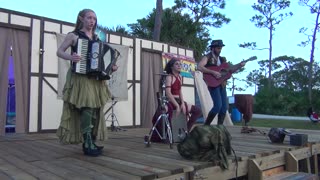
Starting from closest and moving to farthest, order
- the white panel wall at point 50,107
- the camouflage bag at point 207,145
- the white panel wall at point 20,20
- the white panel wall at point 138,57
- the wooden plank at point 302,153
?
the camouflage bag at point 207,145, the wooden plank at point 302,153, the white panel wall at point 20,20, the white panel wall at point 50,107, the white panel wall at point 138,57

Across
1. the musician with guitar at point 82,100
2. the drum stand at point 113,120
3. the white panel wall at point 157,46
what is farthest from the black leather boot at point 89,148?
the white panel wall at point 157,46

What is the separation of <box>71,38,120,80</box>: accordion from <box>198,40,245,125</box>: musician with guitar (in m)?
1.93

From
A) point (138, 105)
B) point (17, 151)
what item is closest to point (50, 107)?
point (138, 105)

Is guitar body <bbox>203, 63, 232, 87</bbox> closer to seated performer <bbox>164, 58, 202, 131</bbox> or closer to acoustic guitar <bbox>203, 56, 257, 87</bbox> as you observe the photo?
acoustic guitar <bbox>203, 56, 257, 87</bbox>

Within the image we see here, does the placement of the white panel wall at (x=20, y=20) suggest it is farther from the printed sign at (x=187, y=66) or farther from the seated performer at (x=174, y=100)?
the printed sign at (x=187, y=66)

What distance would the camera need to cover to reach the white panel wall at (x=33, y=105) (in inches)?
281

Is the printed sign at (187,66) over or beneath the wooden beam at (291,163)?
over

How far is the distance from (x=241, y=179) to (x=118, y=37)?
565 centimetres

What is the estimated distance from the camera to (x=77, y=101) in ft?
12.6

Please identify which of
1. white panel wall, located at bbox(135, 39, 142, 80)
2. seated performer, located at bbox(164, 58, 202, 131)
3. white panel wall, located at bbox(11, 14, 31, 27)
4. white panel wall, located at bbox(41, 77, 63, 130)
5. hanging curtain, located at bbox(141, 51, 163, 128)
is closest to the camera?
seated performer, located at bbox(164, 58, 202, 131)

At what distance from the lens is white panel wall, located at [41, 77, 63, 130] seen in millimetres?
7324

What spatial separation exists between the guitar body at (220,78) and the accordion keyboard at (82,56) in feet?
7.30

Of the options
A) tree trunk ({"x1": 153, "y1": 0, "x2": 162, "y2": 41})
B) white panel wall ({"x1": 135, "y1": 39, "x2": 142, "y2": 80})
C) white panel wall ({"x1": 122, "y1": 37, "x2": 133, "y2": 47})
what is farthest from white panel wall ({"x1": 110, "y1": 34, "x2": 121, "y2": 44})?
tree trunk ({"x1": 153, "y1": 0, "x2": 162, "y2": 41})

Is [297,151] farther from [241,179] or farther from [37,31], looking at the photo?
[37,31]
